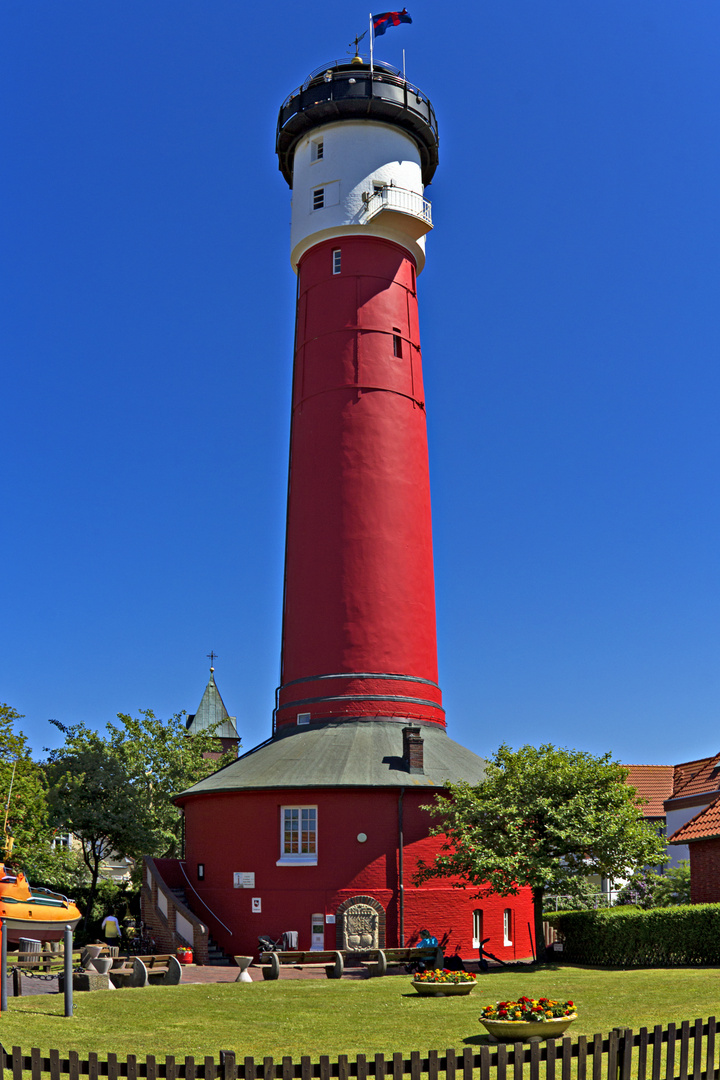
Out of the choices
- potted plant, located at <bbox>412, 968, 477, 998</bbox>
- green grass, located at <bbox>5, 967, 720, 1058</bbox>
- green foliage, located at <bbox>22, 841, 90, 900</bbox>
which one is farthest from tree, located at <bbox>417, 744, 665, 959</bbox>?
green foliage, located at <bbox>22, 841, 90, 900</bbox>

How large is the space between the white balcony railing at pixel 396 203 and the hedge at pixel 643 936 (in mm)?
24883

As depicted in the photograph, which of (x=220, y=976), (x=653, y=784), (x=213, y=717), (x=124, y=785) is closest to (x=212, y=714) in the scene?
(x=213, y=717)

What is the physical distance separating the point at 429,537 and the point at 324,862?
493 inches

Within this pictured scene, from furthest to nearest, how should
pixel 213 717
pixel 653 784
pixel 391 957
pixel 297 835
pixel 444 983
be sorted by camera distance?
pixel 213 717, pixel 653 784, pixel 297 835, pixel 391 957, pixel 444 983

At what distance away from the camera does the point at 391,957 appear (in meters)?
27.5

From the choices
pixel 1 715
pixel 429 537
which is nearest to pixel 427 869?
pixel 429 537

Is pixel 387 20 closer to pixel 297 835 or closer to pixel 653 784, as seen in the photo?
pixel 297 835

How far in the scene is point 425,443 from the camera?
3944 cm

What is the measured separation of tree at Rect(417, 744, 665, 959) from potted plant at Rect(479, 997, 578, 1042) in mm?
12767

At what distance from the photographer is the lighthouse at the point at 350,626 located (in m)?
31.6

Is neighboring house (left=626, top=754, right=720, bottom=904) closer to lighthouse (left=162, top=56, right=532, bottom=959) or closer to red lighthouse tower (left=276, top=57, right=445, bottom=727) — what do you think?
lighthouse (left=162, top=56, right=532, bottom=959)

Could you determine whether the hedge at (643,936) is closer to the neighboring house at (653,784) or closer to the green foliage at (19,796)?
the green foliage at (19,796)

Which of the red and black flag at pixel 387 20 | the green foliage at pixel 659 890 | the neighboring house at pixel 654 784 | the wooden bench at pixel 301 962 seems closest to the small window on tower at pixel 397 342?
the red and black flag at pixel 387 20

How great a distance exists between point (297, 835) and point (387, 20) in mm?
29882
